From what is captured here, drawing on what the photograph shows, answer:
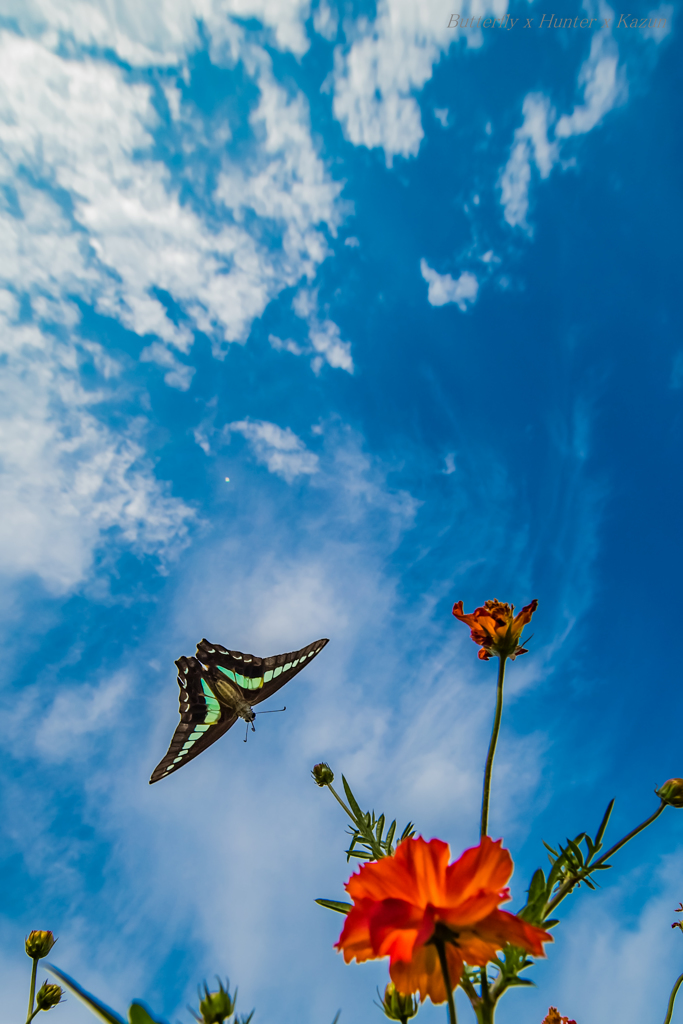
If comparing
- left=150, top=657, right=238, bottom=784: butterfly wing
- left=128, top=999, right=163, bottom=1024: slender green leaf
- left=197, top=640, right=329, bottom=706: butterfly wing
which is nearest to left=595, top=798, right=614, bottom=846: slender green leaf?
left=128, top=999, right=163, bottom=1024: slender green leaf

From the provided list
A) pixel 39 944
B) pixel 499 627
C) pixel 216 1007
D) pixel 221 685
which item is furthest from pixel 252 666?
pixel 216 1007

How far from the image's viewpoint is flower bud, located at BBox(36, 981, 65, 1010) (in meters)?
2.29

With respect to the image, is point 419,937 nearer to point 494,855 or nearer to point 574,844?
point 494,855

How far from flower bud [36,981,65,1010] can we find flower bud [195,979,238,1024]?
236 centimetres

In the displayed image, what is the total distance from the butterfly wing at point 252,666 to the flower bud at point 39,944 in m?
3.59

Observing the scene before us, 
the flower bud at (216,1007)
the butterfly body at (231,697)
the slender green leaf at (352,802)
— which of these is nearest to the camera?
the flower bud at (216,1007)

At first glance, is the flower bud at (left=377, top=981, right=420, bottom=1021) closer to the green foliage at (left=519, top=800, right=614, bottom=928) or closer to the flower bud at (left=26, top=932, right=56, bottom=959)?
the green foliage at (left=519, top=800, right=614, bottom=928)

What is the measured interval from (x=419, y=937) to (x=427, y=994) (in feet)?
0.64

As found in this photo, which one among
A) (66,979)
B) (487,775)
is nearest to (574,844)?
(487,775)

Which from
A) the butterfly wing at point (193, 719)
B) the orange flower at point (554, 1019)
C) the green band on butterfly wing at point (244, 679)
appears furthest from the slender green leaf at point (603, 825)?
the green band on butterfly wing at point (244, 679)

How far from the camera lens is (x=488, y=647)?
156 centimetres

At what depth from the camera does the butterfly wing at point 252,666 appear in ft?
20.0

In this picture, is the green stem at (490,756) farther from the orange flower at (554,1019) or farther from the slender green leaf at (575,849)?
the orange flower at (554,1019)

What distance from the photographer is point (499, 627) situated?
1.54 metres
